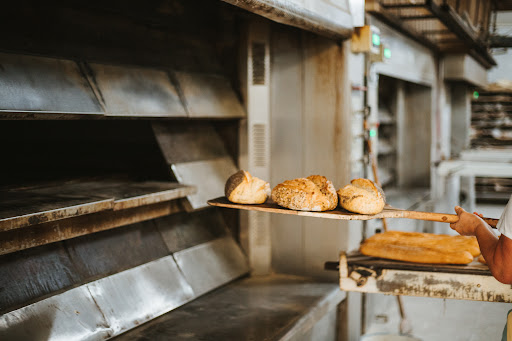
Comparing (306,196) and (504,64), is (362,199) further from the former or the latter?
(504,64)

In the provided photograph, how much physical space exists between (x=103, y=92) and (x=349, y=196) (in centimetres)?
141

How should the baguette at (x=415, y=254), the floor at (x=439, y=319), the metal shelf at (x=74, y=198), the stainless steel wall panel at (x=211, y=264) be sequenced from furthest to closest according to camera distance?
the floor at (x=439, y=319), the stainless steel wall panel at (x=211, y=264), the baguette at (x=415, y=254), the metal shelf at (x=74, y=198)

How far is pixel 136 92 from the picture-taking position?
9.88ft

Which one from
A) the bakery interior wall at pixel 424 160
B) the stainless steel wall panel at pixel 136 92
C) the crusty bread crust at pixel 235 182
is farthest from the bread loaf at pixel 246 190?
the bakery interior wall at pixel 424 160

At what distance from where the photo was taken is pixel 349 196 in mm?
2383

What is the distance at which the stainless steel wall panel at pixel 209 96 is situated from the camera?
11.3ft

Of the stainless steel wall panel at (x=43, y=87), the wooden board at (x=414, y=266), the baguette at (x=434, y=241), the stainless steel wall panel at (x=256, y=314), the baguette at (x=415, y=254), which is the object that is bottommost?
the stainless steel wall panel at (x=256, y=314)

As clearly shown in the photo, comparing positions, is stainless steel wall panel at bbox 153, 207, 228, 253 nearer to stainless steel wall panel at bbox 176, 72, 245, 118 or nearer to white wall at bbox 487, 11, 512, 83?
stainless steel wall panel at bbox 176, 72, 245, 118

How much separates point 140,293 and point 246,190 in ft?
3.15

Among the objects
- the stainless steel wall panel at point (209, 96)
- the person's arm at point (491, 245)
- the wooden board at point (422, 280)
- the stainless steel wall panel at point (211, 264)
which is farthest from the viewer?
the stainless steel wall panel at point (209, 96)

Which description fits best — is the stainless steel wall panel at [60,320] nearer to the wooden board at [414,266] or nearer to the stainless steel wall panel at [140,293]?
the stainless steel wall panel at [140,293]

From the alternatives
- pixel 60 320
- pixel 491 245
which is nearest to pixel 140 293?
pixel 60 320

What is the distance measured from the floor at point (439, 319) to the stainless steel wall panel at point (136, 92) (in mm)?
2316

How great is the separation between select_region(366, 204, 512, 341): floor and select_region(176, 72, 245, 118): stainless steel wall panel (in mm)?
1929
